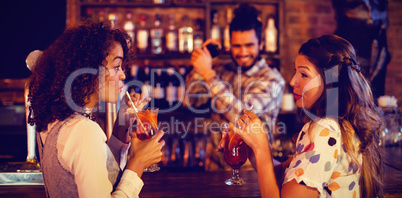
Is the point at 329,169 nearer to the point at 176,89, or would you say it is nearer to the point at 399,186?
the point at 399,186

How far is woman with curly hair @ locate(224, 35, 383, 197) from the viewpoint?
3.43 feet

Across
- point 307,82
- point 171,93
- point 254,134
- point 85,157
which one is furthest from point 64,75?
point 171,93

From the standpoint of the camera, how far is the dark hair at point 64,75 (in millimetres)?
1096

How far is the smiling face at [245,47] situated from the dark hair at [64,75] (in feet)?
5.69

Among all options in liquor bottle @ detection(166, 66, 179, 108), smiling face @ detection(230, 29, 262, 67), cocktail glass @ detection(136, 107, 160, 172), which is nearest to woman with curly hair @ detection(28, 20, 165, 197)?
cocktail glass @ detection(136, 107, 160, 172)

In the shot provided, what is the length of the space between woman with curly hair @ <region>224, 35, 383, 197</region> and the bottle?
92.4 inches

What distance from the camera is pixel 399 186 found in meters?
1.48

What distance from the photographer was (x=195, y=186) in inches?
57.7

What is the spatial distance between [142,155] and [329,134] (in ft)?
2.18

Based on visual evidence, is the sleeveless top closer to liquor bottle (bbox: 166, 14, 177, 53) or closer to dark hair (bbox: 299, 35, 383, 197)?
dark hair (bbox: 299, 35, 383, 197)

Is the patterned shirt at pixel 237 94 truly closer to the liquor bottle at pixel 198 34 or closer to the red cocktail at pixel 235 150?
the liquor bottle at pixel 198 34

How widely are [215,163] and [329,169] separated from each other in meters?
1.79

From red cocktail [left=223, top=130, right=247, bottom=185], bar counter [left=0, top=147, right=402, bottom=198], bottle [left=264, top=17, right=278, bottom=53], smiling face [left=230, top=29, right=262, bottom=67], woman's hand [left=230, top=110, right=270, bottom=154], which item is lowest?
bar counter [left=0, top=147, right=402, bottom=198]

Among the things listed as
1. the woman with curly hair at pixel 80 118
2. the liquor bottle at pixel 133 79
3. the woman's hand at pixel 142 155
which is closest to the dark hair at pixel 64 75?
the woman with curly hair at pixel 80 118
